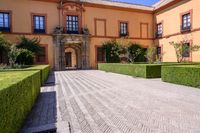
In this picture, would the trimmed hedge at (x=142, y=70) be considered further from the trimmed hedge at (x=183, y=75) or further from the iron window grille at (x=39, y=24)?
the iron window grille at (x=39, y=24)

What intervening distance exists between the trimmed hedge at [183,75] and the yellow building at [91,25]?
11686 mm

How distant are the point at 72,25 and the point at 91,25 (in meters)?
2.46

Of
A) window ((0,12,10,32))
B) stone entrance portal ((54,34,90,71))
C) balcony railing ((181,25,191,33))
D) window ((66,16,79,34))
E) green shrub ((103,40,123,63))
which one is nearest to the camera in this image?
window ((0,12,10,32))

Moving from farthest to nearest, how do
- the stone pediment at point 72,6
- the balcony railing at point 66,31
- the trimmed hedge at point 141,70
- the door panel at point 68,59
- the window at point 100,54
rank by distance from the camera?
the door panel at point 68,59 → the window at point 100,54 → the stone pediment at point 72,6 → the balcony railing at point 66,31 → the trimmed hedge at point 141,70

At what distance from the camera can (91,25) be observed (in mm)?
25781

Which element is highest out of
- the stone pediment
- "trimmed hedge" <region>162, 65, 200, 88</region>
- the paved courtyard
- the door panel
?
the stone pediment

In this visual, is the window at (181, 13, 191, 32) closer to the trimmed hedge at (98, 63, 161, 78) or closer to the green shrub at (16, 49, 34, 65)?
the trimmed hedge at (98, 63, 161, 78)

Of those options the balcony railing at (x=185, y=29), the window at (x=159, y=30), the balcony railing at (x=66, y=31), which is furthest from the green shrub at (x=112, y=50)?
the balcony railing at (x=185, y=29)

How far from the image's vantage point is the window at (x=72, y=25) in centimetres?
2480

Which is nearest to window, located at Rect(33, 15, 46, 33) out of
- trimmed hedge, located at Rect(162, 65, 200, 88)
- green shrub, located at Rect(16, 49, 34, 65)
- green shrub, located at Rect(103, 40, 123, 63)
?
green shrub, located at Rect(16, 49, 34, 65)

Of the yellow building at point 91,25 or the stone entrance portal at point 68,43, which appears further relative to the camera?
the stone entrance portal at point 68,43

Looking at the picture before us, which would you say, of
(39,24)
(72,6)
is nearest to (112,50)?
(72,6)

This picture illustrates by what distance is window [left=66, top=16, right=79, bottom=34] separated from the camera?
2480cm

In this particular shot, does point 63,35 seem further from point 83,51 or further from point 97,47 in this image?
point 97,47
